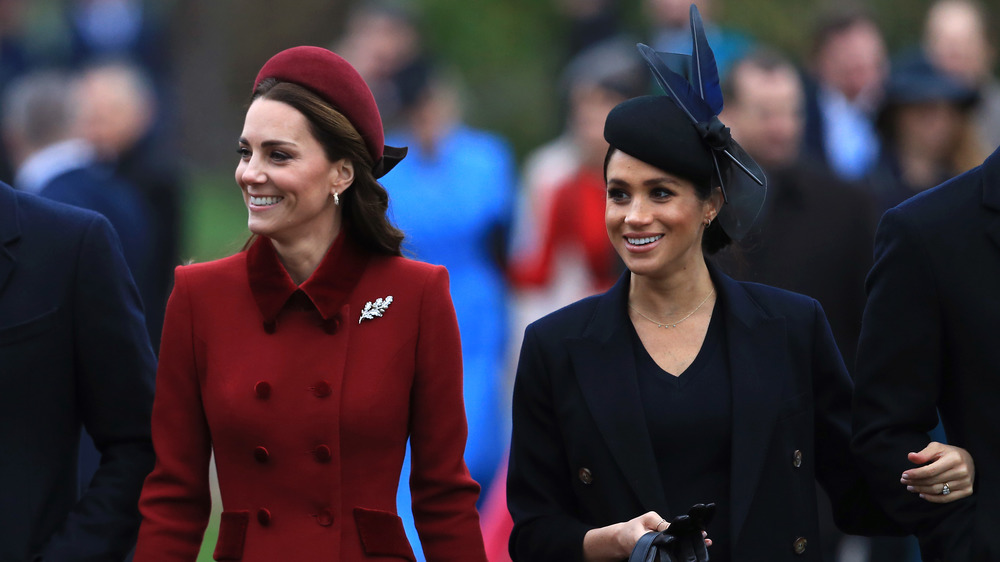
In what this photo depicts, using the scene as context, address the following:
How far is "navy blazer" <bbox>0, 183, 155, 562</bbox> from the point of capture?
4754 mm

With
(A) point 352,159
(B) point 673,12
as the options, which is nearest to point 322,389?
(A) point 352,159

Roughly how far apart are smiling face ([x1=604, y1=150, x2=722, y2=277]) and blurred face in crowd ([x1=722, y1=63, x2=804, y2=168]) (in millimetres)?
3346

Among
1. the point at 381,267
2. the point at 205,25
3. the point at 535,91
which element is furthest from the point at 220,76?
the point at 381,267

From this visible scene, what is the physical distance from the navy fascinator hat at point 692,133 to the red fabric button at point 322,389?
1.03 metres

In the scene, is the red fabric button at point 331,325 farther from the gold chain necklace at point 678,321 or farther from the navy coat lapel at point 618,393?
the gold chain necklace at point 678,321

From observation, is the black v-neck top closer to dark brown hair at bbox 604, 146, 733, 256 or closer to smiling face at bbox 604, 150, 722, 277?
smiling face at bbox 604, 150, 722, 277

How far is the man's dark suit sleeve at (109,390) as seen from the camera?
4820 millimetres

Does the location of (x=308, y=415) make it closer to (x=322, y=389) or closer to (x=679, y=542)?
(x=322, y=389)

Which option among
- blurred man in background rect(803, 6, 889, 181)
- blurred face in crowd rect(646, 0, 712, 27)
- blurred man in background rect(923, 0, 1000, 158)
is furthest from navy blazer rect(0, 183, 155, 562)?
blurred face in crowd rect(646, 0, 712, 27)

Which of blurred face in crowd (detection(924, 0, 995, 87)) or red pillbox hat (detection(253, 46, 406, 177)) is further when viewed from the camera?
blurred face in crowd (detection(924, 0, 995, 87))

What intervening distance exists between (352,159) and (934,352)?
5.51 feet

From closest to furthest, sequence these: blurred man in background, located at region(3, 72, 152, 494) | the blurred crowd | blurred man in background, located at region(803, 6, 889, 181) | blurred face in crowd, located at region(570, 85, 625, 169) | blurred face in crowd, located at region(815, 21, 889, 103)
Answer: the blurred crowd
blurred man in background, located at region(3, 72, 152, 494)
blurred face in crowd, located at region(570, 85, 625, 169)
blurred man in background, located at region(803, 6, 889, 181)
blurred face in crowd, located at region(815, 21, 889, 103)

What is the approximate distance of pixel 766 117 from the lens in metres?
8.30

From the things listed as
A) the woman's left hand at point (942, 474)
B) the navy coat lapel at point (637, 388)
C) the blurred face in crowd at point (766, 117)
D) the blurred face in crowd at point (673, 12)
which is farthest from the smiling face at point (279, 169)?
the blurred face in crowd at point (673, 12)
